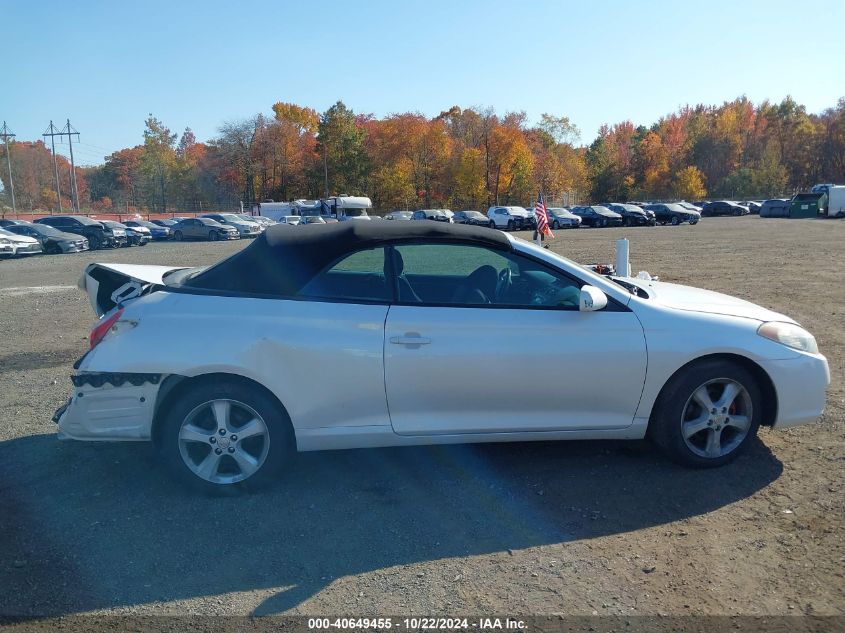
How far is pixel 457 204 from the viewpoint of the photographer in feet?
302

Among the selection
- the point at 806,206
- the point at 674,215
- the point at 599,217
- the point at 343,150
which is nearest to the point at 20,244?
the point at 599,217

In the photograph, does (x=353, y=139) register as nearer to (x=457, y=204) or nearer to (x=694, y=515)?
(x=457, y=204)

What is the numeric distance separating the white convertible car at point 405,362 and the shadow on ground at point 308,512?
0.29 metres

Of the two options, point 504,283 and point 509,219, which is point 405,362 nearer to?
point 504,283

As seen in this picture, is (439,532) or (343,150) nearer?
(439,532)

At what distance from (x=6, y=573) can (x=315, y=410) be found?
1737 mm

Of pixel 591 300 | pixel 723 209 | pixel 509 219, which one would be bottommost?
pixel 591 300

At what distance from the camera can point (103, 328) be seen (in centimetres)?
413

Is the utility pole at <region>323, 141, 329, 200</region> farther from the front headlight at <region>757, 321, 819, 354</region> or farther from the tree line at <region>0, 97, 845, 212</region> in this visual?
the front headlight at <region>757, 321, 819, 354</region>

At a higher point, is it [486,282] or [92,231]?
[92,231]

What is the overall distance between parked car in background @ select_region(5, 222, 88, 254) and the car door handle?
2950cm

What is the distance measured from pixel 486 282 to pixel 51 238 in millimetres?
29564

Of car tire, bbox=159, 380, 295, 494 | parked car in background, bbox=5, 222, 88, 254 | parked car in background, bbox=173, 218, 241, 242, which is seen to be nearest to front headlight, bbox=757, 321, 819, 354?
car tire, bbox=159, 380, 295, 494

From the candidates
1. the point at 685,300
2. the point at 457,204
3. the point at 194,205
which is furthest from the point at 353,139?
the point at 685,300
